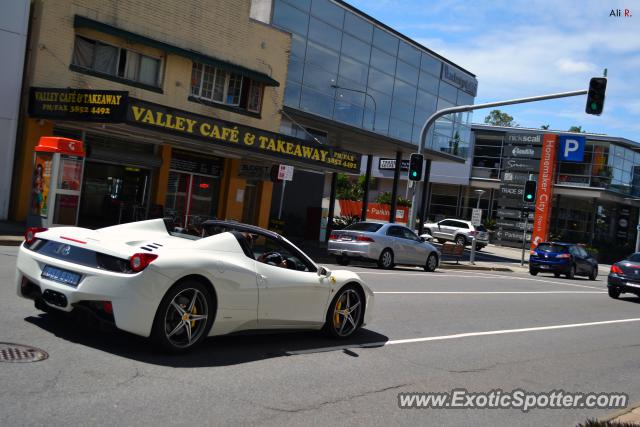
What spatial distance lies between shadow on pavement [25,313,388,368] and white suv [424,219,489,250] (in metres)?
34.3

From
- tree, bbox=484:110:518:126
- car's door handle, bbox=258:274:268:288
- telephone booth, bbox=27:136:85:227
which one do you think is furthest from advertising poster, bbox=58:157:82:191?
tree, bbox=484:110:518:126

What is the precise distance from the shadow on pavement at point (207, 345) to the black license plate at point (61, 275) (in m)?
0.63

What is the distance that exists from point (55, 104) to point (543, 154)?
32.2 metres

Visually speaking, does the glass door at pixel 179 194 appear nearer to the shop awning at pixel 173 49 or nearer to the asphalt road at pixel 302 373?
the shop awning at pixel 173 49

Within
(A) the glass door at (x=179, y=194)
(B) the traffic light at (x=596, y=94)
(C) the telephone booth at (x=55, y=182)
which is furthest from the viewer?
(A) the glass door at (x=179, y=194)

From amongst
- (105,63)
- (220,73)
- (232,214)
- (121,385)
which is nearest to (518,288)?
(232,214)

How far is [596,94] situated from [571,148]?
106 ft

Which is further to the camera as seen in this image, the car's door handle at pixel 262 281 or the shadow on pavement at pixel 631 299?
the shadow on pavement at pixel 631 299

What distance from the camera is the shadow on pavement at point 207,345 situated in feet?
20.7

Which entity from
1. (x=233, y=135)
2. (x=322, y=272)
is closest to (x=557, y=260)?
(x=233, y=135)

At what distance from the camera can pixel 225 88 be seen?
75.7 feet

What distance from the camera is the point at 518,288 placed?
65.7ft

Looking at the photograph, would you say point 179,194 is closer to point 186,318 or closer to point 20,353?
point 186,318

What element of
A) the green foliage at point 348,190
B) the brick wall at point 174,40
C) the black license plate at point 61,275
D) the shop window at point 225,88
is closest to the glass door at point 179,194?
the brick wall at point 174,40
